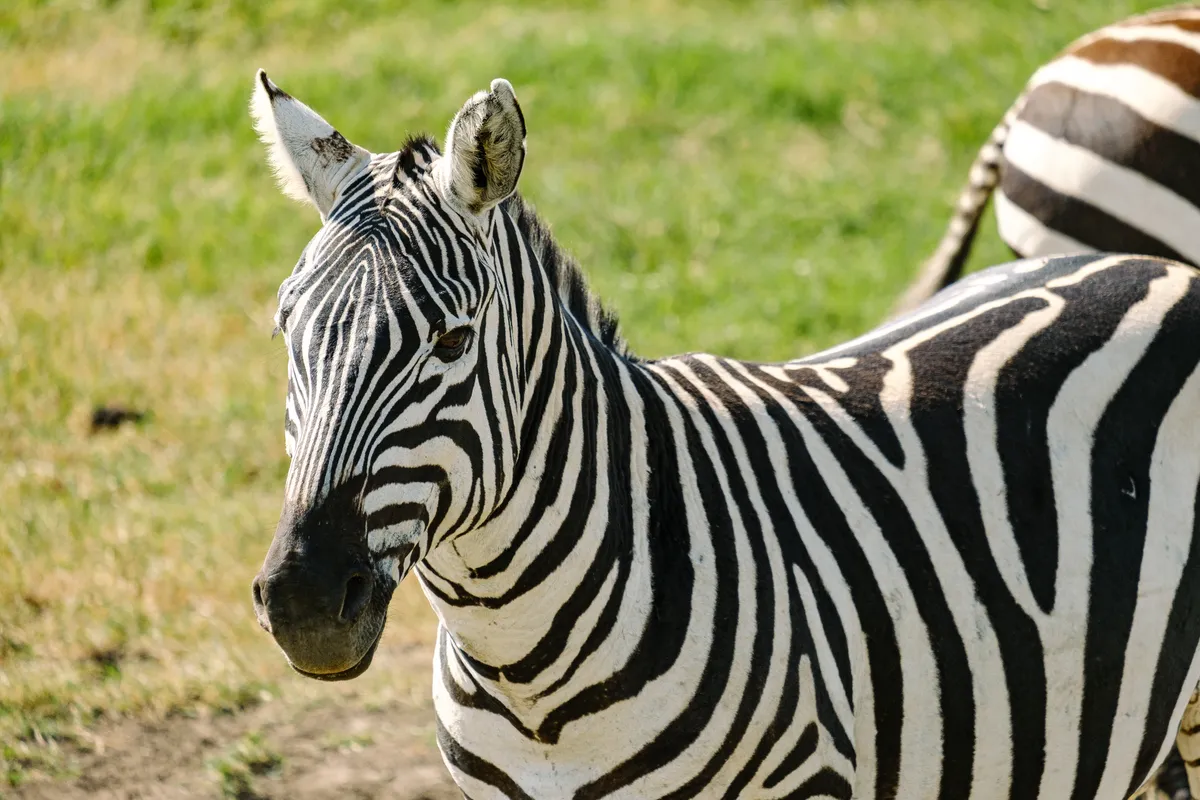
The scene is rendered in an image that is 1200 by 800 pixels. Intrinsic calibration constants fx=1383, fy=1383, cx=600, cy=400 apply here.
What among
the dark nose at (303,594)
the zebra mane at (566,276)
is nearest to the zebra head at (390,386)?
the dark nose at (303,594)

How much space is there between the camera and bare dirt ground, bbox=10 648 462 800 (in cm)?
443

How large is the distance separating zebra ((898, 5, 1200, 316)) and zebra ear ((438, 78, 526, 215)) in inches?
135

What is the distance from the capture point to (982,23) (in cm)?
1173

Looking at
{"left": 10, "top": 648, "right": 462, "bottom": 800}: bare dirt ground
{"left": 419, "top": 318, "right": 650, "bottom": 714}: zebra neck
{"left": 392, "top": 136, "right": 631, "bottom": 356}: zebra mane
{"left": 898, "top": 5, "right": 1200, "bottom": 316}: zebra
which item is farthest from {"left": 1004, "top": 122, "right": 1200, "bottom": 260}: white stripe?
{"left": 419, "top": 318, "right": 650, "bottom": 714}: zebra neck

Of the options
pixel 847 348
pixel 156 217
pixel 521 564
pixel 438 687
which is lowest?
pixel 438 687

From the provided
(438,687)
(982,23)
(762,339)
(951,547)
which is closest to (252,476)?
(762,339)

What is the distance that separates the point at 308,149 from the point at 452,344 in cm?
60

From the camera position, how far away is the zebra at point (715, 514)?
7.79ft

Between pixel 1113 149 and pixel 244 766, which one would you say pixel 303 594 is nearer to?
pixel 244 766

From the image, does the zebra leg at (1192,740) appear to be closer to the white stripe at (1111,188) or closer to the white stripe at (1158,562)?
the white stripe at (1158,562)

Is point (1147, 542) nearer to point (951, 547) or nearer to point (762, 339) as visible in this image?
point (951, 547)

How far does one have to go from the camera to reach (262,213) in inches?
374

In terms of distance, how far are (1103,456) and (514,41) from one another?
9048 mm

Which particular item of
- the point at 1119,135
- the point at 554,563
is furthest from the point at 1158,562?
the point at 1119,135
